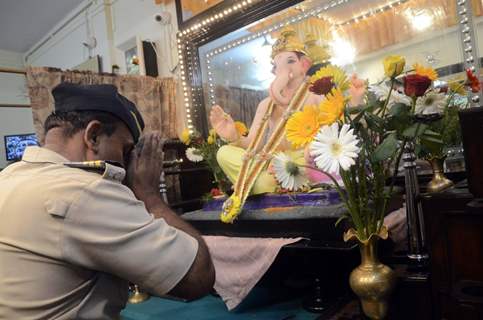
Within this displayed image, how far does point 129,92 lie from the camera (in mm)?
3285

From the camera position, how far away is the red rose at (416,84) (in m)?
1.14

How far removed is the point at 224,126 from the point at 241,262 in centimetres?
95

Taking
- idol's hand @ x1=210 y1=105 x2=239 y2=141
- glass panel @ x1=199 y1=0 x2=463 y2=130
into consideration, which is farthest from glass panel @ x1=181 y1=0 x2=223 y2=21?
idol's hand @ x1=210 y1=105 x2=239 y2=141

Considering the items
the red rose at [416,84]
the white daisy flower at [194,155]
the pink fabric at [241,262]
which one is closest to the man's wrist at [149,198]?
the red rose at [416,84]

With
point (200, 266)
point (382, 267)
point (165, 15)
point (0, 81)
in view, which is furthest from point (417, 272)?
point (0, 81)

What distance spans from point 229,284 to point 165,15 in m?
2.59

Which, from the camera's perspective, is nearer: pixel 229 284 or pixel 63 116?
pixel 63 116

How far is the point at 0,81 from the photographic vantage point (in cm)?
584

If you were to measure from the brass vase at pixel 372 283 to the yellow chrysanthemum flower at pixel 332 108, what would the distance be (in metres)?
0.41

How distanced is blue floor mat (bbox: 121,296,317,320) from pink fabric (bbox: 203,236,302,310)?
0.12m

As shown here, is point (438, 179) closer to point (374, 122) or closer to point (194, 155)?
point (374, 122)

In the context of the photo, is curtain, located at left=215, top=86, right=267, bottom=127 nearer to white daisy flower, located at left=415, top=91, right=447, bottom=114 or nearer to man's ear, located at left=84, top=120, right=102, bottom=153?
white daisy flower, located at left=415, top=91, right=447, bottom=114

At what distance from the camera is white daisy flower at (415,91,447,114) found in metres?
1.29

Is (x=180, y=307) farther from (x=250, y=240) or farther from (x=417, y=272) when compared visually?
(x=417, y=272)
